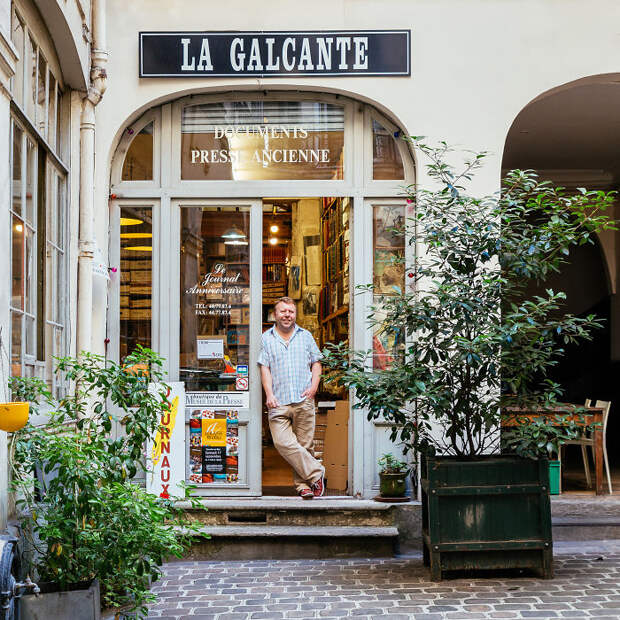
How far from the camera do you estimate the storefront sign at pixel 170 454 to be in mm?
7938

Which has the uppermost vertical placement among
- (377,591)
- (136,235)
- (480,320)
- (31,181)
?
(31,181)

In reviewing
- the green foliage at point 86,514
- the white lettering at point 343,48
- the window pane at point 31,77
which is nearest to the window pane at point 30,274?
the window pane at point 31,77

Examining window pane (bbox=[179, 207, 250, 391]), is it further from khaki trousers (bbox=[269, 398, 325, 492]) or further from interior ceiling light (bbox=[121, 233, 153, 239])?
khaki trousers (bbox=[269, 398, 325, 492])

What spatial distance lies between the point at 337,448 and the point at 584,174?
6468 millimetres

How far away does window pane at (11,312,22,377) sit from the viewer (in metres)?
5.77

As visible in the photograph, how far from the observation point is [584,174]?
12.9 metres

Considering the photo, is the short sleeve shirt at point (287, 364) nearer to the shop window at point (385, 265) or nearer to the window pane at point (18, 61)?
the shop window at point (385, 265)

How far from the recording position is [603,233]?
1405 cm

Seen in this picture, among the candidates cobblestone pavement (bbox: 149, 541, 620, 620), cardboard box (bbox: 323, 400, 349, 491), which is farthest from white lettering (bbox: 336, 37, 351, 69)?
cobblestone pavement (bbox: 149, 541, 620, 620)

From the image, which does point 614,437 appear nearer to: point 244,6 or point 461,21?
point 461,21

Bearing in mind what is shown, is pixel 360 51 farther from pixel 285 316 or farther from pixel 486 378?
pixel 486 378

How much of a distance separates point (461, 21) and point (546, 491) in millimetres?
4151

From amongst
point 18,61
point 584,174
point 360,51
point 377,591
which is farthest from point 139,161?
point 584,174

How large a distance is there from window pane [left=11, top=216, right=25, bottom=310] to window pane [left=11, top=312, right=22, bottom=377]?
0.09 m
